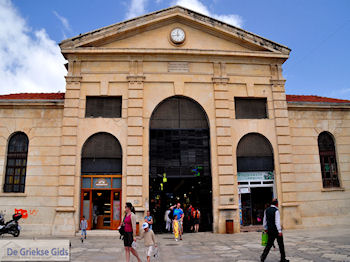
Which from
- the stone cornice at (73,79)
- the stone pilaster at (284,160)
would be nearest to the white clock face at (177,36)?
the stone cornice at (73,79)

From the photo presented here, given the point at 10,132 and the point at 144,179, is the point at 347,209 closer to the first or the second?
the point at 144,179

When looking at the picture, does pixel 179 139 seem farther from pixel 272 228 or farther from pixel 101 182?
pixel 272 228

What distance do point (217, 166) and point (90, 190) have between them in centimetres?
754

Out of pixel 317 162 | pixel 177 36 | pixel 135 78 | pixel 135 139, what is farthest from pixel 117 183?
pixel 317 162

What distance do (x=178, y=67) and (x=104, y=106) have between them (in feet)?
17.1

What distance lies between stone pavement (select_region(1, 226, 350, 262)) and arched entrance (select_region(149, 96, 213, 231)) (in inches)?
87.0

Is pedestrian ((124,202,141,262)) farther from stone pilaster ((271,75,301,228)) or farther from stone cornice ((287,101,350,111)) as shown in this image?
stone cornice ((287,101,350,111))

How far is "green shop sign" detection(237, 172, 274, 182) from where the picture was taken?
18156 millimetres

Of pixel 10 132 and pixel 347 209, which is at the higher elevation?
pixel 10 132

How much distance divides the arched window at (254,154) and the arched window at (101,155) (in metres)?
7.38

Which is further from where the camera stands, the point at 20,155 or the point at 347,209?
the point at 347,209

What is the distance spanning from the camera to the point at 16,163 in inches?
688

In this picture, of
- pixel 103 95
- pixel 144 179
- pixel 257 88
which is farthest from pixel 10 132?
pixel 257 88

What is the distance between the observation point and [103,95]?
1802 centimetres
